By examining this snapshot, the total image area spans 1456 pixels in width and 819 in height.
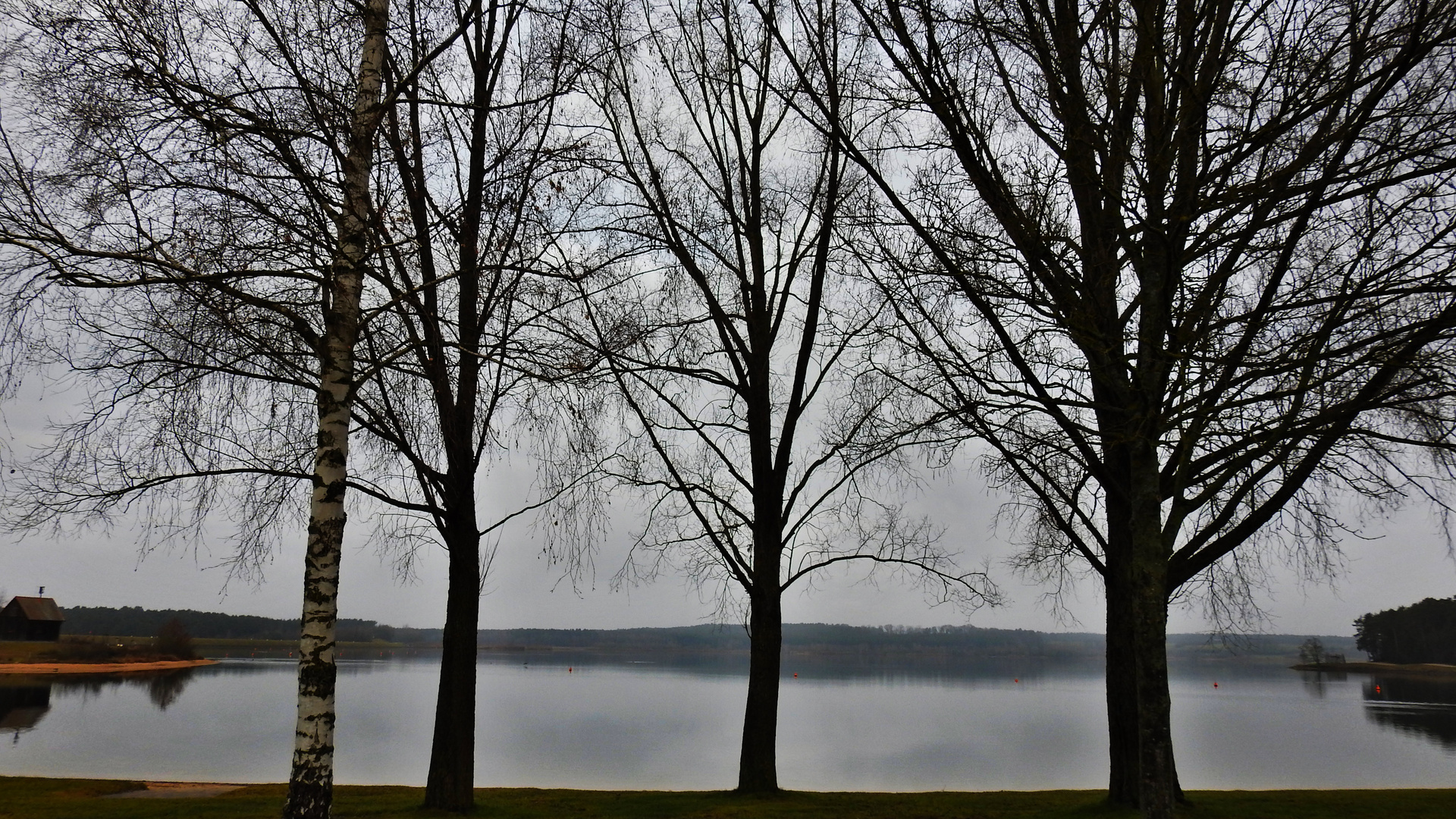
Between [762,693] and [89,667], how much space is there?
8881cm

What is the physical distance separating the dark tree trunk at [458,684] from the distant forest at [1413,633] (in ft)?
296

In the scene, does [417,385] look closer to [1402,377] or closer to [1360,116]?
[1360,116]

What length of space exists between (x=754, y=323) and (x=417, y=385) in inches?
235

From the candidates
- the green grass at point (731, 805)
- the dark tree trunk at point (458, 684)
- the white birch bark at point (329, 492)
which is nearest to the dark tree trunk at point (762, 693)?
the green grass at point (731, 805)

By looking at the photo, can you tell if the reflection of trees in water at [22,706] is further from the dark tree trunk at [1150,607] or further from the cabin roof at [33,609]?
the dark tree trunk at [1150,607]

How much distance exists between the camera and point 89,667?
7538 centimetres

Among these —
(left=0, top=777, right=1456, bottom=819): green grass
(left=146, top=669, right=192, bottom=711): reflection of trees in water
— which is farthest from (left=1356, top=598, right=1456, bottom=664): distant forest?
(left=146, top=669, right=192, bottom=711): reflection of trees in water

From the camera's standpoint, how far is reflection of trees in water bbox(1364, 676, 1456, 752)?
39.1m

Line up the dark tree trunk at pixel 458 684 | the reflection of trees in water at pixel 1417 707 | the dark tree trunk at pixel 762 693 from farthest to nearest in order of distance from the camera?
the reflection of trees in water at pixel 1417 707
the dark tree trunk at pixel 762 693
the dark tree trunk at pixel 458 684

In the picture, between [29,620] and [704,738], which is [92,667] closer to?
[29,620]

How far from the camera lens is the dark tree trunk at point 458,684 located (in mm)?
10234

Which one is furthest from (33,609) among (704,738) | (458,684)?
(458,684)

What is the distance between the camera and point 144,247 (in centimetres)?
539

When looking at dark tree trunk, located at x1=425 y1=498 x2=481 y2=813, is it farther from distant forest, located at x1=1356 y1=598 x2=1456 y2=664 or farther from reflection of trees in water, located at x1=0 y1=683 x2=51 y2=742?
distant forest, located at x1=1356 y1=598 x2=1456 y2=664
